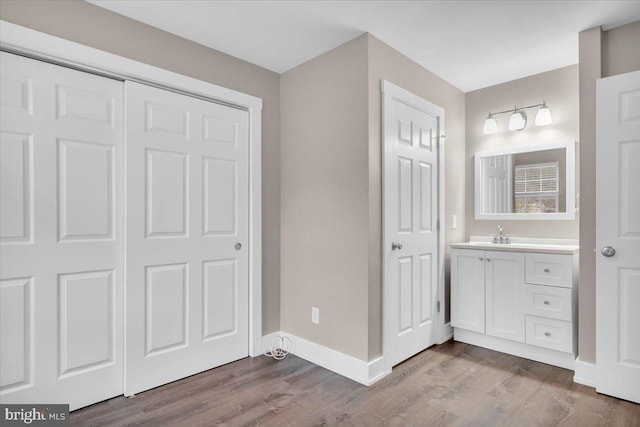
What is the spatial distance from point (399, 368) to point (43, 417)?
2.21 meters

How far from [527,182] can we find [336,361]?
2.31m

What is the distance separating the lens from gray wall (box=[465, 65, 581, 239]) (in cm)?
300

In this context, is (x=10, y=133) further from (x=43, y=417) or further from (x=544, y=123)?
(x=544, y=123)

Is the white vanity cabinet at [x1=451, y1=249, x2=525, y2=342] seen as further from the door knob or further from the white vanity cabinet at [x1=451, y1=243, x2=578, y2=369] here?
the door knob

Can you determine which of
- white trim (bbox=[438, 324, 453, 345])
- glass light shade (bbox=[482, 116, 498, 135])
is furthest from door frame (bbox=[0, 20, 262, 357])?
glass light shade (bbox=[482, 116, 498, 135])

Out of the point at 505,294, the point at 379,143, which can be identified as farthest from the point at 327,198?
the point at 505,294

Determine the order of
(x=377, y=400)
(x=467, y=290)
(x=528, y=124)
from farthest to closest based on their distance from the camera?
(x=528, y=124) → (x=467, y=290) → (x=377, y=400)

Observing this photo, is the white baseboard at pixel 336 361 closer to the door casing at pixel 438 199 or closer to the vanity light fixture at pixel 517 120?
the door casing at pixel 438 199

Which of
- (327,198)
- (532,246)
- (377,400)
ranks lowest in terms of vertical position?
(377,400)

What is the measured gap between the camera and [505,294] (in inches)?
115

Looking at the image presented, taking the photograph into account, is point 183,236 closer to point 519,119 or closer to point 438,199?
point 438,199

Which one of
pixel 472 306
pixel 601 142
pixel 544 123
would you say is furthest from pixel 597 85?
pixel 472 306

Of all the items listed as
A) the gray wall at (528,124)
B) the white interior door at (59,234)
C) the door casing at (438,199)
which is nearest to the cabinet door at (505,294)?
the door casing at (438,199)

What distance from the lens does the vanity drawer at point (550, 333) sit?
2610mm
